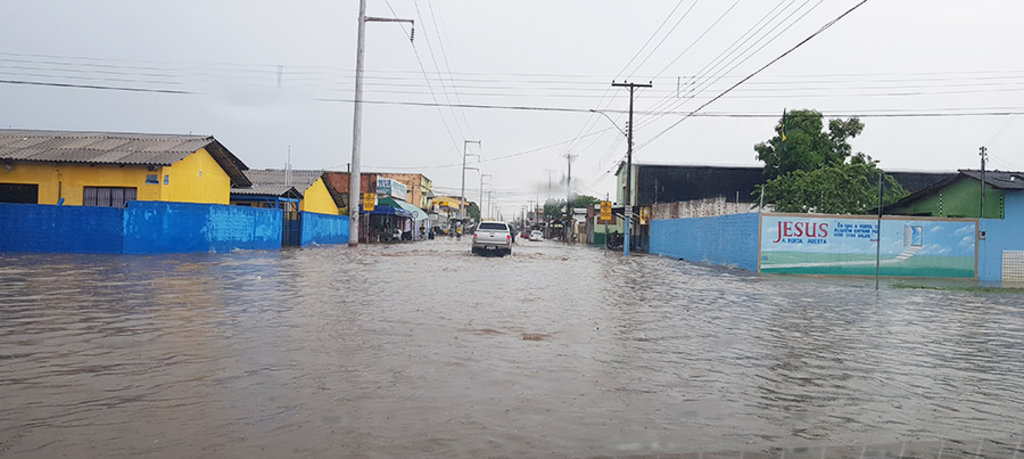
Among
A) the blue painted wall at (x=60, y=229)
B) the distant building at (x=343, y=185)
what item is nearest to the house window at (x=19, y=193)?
the blue painted wall at (x=60, y=229)

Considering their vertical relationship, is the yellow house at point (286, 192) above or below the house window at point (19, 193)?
above

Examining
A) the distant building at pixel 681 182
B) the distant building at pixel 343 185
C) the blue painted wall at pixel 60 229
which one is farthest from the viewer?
the distant building at pixel 681 182

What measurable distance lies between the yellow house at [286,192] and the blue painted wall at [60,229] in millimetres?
14308

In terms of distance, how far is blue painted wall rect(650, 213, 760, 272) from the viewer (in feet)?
87.9

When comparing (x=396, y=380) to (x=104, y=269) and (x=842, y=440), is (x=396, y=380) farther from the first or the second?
(x=104, y=269)

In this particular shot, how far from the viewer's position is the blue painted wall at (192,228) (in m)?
25.7

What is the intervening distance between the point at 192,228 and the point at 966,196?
105 feet

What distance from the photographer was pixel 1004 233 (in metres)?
25.8

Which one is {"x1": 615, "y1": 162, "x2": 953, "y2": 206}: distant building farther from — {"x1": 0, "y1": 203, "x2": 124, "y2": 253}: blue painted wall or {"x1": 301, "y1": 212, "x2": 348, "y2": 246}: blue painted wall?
{"x1": 0, "y1": 203, "x2": 124, "y2": 253}: blue painted wall

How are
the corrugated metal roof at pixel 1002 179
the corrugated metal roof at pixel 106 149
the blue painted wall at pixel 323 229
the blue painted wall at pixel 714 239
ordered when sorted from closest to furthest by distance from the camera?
the corrugated metal roof at pixel 1002 179 < the blue painted wall at pixel 714 239 < the corrugated metal roof at pixel 106 149 < the blue painted wall at pixel 323 229

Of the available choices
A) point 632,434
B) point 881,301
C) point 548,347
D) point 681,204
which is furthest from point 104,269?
point 681,204

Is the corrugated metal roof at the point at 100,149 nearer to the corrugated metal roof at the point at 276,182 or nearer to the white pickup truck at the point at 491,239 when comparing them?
the corrugated metal roof at the point at 276,182

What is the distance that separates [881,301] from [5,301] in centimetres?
1775

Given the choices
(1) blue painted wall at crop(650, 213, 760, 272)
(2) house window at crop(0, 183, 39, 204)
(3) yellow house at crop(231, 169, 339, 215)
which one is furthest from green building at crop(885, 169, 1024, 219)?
(2) house window at crop(0, 183, 39, 204)
